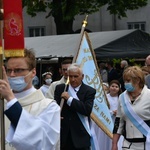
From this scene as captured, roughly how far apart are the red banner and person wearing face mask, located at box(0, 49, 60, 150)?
0.51 ft

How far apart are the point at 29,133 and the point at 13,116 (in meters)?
0.17

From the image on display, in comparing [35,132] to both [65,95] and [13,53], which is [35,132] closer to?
[13,53]

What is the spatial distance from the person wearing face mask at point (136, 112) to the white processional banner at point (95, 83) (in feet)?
9.41

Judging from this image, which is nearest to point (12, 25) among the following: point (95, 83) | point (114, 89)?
point (95, 83)

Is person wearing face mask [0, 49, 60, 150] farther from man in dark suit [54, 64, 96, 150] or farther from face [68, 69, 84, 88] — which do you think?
face [68, 69, 84, 88]

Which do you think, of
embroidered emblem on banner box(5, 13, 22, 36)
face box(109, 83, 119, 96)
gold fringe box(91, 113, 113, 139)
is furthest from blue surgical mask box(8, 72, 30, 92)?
face box(109, 83, 119, 96)

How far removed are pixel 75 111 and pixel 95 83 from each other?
233 cm

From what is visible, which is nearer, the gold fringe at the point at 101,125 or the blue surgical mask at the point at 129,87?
the blue surgical mask at the point at 129,87

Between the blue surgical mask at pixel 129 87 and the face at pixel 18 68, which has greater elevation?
the face at pixel 18 68

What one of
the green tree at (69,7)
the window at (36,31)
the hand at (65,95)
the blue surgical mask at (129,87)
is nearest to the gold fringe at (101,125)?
the hand at (65,95)

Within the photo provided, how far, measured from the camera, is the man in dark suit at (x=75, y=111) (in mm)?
8414

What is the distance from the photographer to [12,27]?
4492mm

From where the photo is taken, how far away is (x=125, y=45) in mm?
18188

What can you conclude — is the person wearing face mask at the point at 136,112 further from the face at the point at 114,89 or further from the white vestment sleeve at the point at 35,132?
the face at the point at 114,89
